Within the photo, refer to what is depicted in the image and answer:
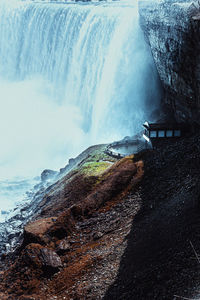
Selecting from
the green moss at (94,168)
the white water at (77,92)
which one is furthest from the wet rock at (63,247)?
the white water at (77,92)

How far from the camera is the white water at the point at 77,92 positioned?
41.2m

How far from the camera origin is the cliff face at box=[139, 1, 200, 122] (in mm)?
25170

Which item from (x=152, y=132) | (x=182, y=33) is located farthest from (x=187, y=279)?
(x=182, y=33)

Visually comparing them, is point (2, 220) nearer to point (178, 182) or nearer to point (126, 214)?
point (126, 214)

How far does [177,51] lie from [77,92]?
23643 mm

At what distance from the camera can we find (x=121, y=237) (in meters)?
17.3

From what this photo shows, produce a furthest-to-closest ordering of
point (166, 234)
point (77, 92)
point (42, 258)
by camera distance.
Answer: point (77, 92) < point (42, 258) < point (166, 234)

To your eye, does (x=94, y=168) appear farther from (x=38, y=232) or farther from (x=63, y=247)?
(x=63, y=247)

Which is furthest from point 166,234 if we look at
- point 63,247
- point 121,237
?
point 63,247

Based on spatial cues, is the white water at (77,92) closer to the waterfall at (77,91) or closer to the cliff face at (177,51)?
the waterfall at (77,91)

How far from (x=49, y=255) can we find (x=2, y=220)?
42.3 ft

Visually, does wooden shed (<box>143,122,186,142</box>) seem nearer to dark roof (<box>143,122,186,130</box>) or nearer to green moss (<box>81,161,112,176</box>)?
dark roof (<box>143,122,186,130</box>)

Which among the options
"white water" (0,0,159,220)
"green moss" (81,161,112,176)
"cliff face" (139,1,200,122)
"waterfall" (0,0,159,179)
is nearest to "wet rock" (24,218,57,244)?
"green moss" (81,161,112,176)

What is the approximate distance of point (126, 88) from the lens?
142ft
